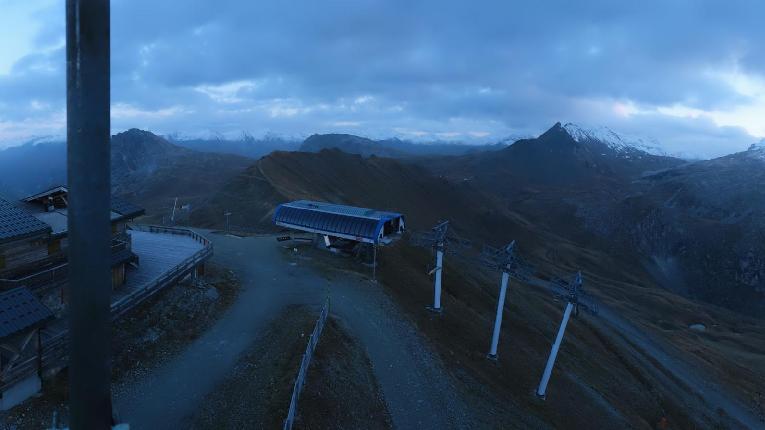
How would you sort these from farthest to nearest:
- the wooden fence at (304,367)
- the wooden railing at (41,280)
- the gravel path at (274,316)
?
1. the wooden railing at (41,280)
2. the gravel path at (274,316)
3. the wooden fence at (304,367)

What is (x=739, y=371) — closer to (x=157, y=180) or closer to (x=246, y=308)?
(x=246, y=308)

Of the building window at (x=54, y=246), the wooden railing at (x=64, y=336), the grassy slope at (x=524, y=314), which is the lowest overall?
the grassy slope at (x=524, y=314)

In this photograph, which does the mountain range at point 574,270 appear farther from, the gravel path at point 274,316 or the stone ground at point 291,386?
the stone ground at point 291,386

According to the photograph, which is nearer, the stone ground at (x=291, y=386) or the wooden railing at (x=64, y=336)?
the wooden railing at (x=64, y=336)

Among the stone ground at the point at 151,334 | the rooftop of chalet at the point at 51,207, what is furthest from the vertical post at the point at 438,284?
the rooftop of chalet at the point at 51,207

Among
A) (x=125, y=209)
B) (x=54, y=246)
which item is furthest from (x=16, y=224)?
(x=125, y=209)

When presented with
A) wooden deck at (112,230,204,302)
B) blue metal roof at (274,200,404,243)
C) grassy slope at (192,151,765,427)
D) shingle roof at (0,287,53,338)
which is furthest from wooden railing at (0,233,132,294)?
blue metal roof at (274,200,404,243)
